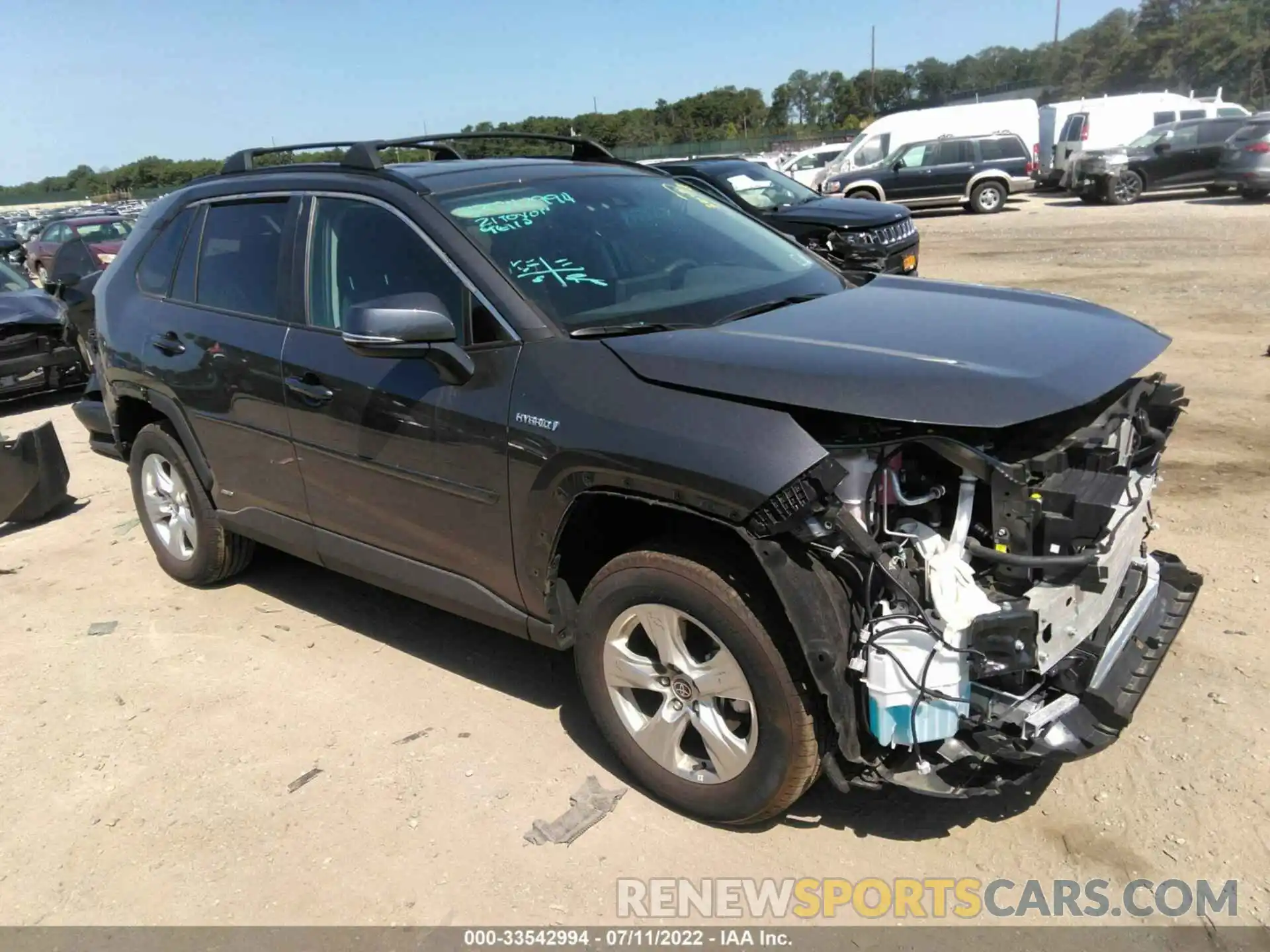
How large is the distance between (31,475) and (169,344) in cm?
244

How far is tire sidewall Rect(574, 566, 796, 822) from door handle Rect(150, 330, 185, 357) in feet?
8.58

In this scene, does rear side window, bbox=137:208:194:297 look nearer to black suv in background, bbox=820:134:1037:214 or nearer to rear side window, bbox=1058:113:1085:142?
black suv in background, bbox=820:134:1037:214

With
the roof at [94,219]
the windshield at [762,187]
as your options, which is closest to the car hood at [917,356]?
the windshield at [762,187]

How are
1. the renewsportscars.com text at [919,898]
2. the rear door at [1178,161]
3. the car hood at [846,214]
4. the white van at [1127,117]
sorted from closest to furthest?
the renewsportscars.com text at [919,898] < the car hood at [846,214] < the rear door at [1178,161] < the white van at [1127,117]

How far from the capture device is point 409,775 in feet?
11.4

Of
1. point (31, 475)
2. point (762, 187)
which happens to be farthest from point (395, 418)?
point (762, 187)

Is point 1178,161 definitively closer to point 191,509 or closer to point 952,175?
point 952,175

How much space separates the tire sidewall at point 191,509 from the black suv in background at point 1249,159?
20.8m

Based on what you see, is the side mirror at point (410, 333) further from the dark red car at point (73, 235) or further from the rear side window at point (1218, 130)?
the rear side window at point (1218, 130)

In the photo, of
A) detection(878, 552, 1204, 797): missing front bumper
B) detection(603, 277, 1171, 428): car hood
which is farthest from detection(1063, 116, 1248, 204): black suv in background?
detection(878, 552, 1204, 797): missing front bumper

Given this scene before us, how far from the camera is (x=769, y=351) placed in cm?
287

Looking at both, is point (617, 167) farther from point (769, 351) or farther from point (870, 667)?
point (870, 667)

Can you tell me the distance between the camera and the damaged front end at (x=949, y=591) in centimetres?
256

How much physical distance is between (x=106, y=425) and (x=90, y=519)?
0.89 m
